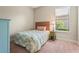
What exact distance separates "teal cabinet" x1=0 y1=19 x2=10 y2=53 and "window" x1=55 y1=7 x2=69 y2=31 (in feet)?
2.34

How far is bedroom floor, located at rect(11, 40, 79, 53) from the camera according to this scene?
1300 mm

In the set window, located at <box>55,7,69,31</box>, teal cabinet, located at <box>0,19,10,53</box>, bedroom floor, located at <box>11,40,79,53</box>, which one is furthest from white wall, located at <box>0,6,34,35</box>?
window, located at <box>55,7,69,31</box>

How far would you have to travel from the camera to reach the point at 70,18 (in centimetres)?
138

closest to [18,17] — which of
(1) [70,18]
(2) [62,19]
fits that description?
(2) [62,19]

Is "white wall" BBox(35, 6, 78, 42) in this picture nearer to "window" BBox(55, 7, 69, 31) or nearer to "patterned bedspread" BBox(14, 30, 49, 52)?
"window" BBox(55, 7, 69, 31)

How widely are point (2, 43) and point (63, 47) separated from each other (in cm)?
85

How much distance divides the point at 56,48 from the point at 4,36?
0.74m

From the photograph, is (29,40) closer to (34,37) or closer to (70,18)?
(34,37)

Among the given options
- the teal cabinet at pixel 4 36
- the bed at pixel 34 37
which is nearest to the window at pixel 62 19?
Result: the bed at pixel 34 37
